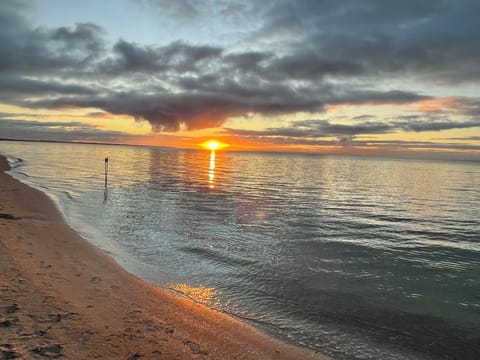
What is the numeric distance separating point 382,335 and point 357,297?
2.38 m

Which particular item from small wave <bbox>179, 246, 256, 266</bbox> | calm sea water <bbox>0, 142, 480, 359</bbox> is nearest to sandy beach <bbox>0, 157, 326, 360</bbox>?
calm sea water <bbox>0, 142, 480, 359</bbox>

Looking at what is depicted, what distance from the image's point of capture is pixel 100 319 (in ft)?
25.0

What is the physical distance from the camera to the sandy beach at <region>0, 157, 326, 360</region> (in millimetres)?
6375

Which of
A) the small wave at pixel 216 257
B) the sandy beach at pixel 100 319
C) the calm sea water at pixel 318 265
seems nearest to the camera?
the sandy beach at pixel 100 319

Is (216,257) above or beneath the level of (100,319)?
beneath

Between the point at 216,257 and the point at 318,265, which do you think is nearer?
the point at 318,265

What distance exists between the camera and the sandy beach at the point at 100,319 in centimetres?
638

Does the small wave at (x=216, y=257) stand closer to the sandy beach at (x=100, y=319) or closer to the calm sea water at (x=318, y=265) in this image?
the calm sea water at (x=318, y=265)

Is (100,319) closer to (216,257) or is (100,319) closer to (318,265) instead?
(216,257)

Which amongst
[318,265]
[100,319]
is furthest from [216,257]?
[100,319]

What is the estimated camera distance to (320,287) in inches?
470

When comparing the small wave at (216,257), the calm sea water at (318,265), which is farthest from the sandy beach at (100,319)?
the small wave at (216,257)

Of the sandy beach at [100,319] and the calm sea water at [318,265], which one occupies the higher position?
the sandy beach at [100,319]

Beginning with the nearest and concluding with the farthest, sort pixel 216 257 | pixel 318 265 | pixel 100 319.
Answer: pixel 100 319, pixel 318 265, pixel 216 257
